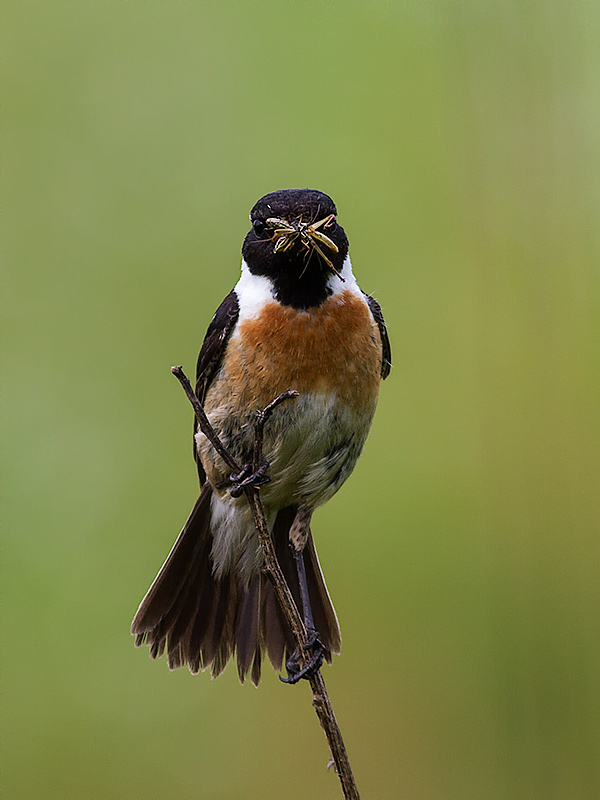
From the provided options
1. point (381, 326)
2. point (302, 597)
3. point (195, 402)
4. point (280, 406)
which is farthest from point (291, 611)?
point (302, 597)

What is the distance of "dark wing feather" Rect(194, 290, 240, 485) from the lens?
259cm

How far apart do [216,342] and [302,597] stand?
94cm

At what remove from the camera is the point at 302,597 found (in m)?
2.99

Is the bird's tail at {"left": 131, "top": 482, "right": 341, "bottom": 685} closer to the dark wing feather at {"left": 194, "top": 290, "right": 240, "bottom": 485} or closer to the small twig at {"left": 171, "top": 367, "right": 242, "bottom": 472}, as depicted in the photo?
the dark wing feather at {"left": 194, "top": 290, "right": 240, "bottom": 485}

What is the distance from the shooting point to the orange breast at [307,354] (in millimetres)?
2400

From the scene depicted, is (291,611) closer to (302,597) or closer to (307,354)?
(307,354)

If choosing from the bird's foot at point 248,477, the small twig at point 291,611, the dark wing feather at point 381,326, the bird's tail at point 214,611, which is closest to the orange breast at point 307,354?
the dark wing feather at point 381,326

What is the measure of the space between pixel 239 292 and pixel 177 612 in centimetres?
111

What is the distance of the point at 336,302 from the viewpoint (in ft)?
8.08

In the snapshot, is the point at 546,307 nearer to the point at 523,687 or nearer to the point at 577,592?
the point at 577,592

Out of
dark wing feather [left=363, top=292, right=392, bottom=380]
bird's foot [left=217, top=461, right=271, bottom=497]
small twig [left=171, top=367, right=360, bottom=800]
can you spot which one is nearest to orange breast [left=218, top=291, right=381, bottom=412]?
dark wing feather [left=363, top=292, right=392, bottom=380]

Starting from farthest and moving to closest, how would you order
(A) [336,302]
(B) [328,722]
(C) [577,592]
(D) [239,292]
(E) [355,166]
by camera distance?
1. (E) [355,166]
2. (C) [577,592]
3. (D) [239,292]
4. (A) [336,302]
5. (B) [328,722]

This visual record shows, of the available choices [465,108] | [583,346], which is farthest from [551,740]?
[465,108]

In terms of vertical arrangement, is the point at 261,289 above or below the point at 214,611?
above
